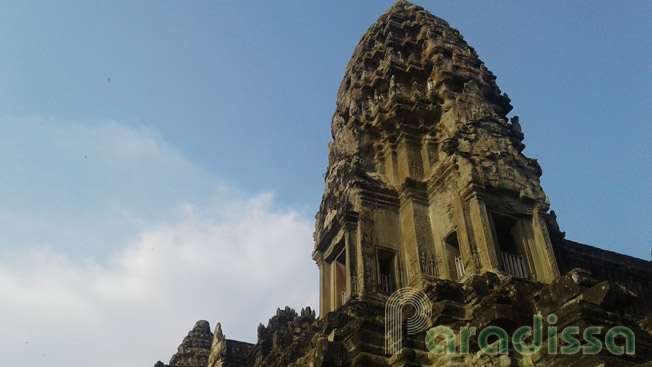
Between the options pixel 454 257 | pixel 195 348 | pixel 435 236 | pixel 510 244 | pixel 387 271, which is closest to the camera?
pixel 454 257

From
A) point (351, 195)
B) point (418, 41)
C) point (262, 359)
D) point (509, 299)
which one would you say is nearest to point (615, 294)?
point (509, 299)

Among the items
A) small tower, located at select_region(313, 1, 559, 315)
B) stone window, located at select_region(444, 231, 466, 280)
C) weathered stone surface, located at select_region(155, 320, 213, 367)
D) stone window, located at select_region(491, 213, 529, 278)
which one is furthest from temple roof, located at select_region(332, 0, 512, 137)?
weathered stone surface, located at select_region(155, 320, 213, 367)

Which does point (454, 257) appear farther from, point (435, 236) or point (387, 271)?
point (387, 271)

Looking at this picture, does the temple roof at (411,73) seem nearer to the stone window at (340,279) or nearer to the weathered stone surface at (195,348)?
the stone window at (340,279)

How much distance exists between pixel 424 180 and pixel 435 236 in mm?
1978

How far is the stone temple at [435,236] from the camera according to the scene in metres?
10.4

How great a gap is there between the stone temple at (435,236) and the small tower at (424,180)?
41 mm

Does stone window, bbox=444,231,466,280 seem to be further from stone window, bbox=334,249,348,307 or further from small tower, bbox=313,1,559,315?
stone window, bbox=334,249,348,307

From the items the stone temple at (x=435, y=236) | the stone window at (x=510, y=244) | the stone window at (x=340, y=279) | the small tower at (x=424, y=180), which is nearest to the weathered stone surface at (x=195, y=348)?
the stone temple at (x=435, y=236)

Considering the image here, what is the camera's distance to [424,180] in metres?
17.2

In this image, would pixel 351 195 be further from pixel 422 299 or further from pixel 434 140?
pixel 422 299

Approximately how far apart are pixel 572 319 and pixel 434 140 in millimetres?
9917

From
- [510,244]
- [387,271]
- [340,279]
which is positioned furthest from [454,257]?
[340,279]

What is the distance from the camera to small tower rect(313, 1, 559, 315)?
48.7 feet
